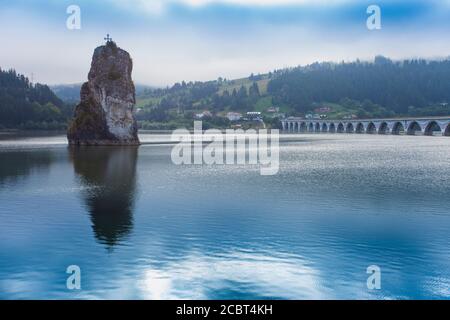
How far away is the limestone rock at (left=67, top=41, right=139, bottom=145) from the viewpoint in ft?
318

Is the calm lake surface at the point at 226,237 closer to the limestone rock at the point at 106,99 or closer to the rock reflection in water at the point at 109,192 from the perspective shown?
the rock reflection in water at the point at 109,192

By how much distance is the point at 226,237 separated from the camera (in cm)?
2722

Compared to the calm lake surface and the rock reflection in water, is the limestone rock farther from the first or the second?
the calm lake surface

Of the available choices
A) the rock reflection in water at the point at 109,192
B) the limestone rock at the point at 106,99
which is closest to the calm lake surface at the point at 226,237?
the rock reflection in water at the point at 109,192

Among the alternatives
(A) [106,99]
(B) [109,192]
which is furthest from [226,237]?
(A) [106,99]

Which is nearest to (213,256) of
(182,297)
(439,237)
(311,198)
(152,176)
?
(182,297)

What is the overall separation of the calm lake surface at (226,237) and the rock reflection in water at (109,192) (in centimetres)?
12

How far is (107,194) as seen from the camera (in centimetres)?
4188

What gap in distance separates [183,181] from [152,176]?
550 centimetres

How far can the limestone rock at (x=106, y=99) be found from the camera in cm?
9688

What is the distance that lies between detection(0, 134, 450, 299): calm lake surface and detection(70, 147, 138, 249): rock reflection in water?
0.12 metres

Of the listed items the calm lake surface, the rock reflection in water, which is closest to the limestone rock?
the rock reflection in water

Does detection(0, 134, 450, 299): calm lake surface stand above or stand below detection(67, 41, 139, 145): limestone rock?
below
